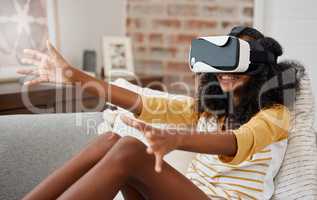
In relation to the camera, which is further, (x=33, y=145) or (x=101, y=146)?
(x=33, y=145)

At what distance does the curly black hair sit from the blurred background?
92 cm

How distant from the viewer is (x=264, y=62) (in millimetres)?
1607

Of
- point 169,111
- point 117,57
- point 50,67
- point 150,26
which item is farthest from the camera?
point 150,26

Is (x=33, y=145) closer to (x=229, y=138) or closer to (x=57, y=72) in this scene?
(x=57, y=72)

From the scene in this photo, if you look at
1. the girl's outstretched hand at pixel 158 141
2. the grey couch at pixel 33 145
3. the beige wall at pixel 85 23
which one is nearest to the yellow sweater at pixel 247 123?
the girl's outstretched hand at pixel 158 141

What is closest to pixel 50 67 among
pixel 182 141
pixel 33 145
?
pixel 33 145

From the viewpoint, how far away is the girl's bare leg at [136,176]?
143cm

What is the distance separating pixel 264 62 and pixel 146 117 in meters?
0.49

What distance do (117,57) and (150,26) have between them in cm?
35

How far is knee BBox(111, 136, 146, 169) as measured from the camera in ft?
4.78

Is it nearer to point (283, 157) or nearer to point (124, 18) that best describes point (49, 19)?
point (124, 18)

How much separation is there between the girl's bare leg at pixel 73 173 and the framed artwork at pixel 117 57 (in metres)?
1.41

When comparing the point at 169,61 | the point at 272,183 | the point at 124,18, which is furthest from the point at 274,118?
the point at 124,18

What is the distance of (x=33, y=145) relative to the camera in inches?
74.9
